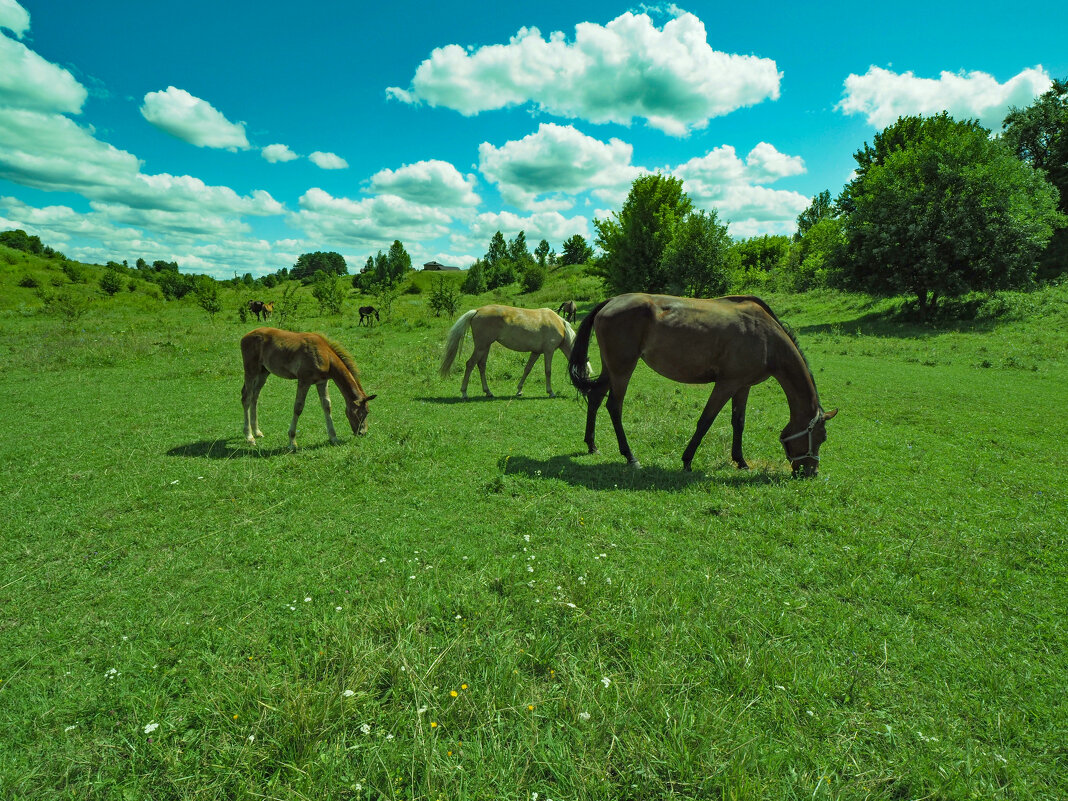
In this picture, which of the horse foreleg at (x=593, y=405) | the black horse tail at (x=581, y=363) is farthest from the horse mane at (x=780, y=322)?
the horse foreleg at (x=593, y=405)

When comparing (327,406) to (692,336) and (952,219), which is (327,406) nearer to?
(692,336)

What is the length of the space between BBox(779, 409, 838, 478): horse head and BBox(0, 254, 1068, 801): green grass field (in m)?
0.44

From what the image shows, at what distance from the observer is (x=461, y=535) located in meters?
5.16

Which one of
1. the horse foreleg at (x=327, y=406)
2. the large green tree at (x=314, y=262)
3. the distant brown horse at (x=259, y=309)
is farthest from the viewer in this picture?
the large green tree at (x=314, y=262)

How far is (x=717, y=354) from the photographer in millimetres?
7062

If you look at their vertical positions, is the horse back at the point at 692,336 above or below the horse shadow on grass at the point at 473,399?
above

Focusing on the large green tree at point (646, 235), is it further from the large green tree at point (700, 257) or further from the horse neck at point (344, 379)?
the horse neck at point (344, 379)

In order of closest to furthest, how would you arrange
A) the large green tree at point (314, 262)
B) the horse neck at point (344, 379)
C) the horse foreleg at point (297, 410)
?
the horse foreleg at point (297, 410), the horse neck at point (344, 379), the large green tree at point (314, 262)

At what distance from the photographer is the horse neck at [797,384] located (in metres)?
6.91

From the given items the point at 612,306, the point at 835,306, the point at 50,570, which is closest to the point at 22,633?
the point at 50,570

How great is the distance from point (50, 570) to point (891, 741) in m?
6.96

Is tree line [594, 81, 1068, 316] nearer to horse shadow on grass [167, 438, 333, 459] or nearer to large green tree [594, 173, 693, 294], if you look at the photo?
large green tree [594, 173, 693, 294]

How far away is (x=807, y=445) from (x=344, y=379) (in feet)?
25.6

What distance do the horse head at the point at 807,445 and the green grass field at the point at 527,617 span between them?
44 centimetres
